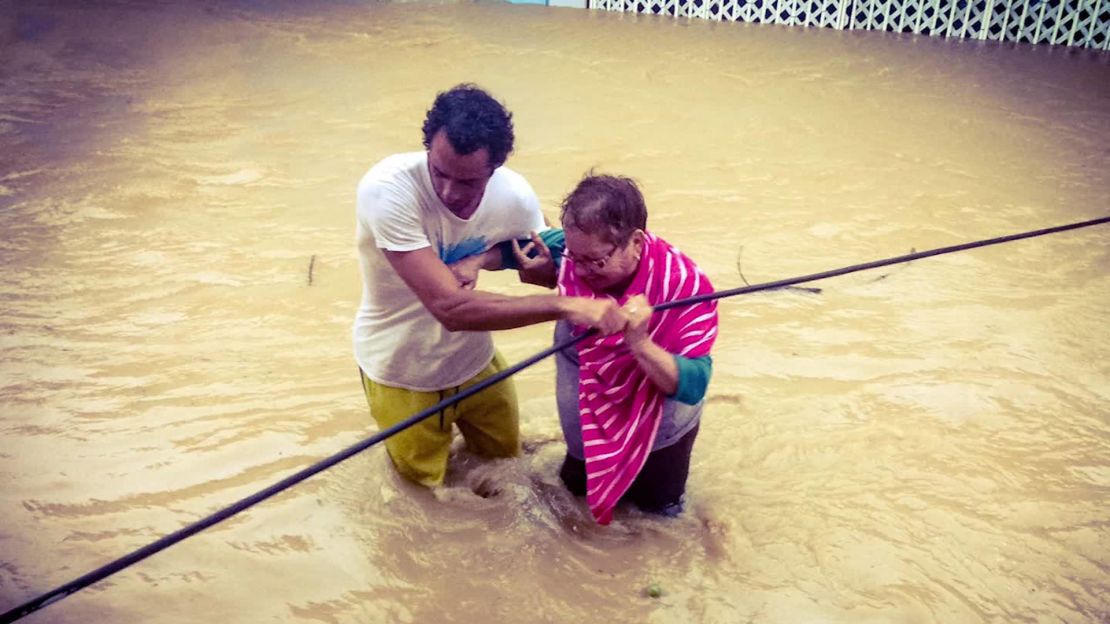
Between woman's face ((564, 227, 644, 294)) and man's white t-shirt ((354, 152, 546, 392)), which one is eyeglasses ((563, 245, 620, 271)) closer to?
woman's face ((564, 227, 644, 294))

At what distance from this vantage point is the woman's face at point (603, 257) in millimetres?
2342

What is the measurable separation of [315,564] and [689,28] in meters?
9.30

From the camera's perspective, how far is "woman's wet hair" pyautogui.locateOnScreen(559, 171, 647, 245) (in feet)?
7.56

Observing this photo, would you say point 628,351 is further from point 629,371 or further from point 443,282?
point 443,282

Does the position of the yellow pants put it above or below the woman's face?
below

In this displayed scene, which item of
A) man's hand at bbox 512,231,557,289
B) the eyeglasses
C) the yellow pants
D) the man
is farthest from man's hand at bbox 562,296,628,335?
the yellow pants

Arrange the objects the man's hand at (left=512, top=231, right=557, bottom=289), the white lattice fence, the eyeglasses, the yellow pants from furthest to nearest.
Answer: the white lattice fence, the yellow pants, the man's hand at (left=512, top=231, right=557, bottom=289), the eyeglasses

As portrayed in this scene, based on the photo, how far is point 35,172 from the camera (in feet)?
19.5

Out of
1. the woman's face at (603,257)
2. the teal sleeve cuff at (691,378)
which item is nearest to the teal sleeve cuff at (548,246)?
the woman's face at (603,257)

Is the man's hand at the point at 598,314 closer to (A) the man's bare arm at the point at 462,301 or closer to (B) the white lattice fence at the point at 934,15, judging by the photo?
(A) the man's bare arm at the point at 462,301

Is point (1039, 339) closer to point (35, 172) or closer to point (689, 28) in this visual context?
point (35, 172)

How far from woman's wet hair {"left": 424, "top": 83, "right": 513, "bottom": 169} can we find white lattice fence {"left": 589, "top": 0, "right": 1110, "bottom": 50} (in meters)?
9.56

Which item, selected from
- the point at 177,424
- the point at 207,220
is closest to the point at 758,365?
the point at 177,424

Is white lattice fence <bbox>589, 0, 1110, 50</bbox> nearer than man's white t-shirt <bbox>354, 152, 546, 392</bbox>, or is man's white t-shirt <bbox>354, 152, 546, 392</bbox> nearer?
man's white t-shirt <bbox>354, 152, 546, 392</bbox>
